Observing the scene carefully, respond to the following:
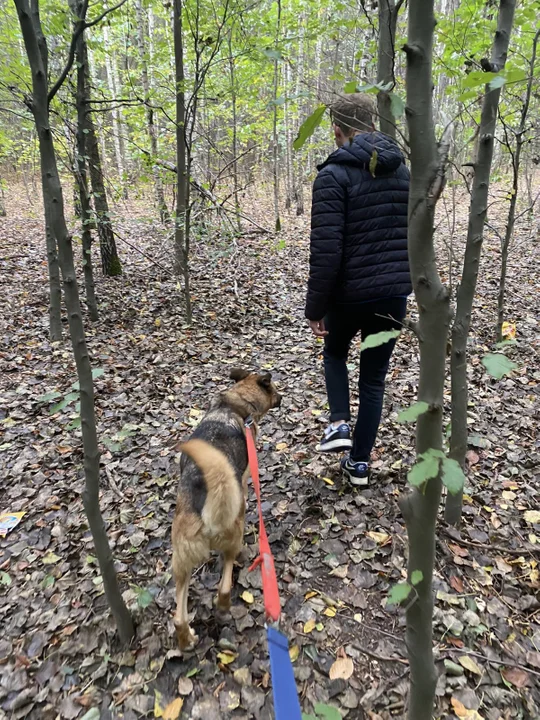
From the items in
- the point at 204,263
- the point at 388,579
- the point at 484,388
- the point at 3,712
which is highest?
the point at 204,263

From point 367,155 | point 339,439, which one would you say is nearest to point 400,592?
point 339,439

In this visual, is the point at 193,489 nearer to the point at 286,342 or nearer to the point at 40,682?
the point at 40,682

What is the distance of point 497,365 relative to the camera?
1.08 m

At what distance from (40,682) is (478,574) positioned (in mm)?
2715

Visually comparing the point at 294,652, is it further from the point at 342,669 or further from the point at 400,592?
the point at 400,592

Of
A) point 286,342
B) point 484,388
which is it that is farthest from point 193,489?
point 286,342

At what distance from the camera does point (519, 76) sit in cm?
120

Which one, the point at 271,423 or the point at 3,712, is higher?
the point at 271,423

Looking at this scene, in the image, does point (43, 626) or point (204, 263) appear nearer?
point (43, 626)

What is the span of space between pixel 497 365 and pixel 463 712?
198 cm

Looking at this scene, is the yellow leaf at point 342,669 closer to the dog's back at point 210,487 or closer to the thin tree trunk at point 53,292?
the dog's back at point 210,487

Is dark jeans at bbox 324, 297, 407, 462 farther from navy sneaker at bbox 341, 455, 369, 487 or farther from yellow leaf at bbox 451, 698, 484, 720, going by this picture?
yellow leaf at bbox 451, 698, 484, 720

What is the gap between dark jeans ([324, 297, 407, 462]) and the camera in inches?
117

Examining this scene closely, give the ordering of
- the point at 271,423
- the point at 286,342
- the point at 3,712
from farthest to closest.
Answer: the point at 286,342 → the point at 271,423 → the point at 3,712
